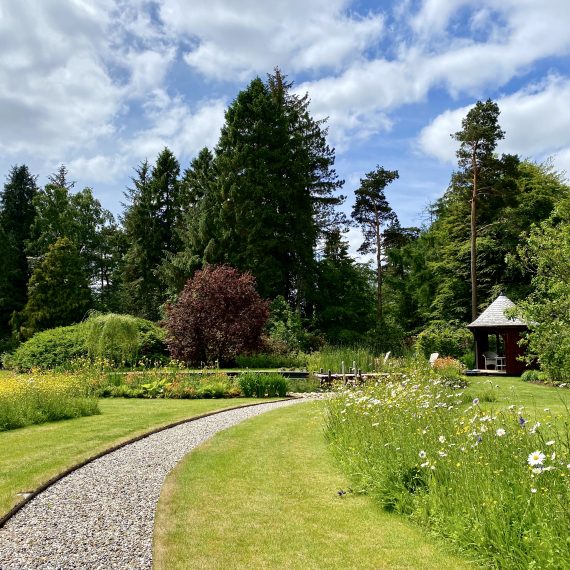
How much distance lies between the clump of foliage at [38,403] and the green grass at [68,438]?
0.86 feet

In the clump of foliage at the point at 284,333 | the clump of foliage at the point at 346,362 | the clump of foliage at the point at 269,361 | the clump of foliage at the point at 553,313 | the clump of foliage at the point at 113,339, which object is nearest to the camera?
the clump of foliage at the point at 553,313

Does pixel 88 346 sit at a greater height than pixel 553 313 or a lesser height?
lesser

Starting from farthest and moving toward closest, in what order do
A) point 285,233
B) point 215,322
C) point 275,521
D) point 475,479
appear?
1. point 285,233
2. point 215,322
3. point 275,521
4. point 475,479

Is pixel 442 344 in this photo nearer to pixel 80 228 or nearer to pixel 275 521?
pixel 275 521

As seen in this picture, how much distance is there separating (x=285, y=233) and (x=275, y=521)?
24227 millimetres

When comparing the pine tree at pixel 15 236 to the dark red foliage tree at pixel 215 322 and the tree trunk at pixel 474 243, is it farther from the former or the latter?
the tree trunk at pixel 474 243

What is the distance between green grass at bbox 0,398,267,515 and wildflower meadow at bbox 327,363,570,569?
332 centimetres

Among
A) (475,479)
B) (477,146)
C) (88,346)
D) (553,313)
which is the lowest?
(475,479)

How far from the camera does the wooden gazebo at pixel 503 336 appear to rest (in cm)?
2064

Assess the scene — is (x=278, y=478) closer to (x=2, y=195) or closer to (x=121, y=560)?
(x=121, y=560)

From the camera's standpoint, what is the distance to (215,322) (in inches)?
720

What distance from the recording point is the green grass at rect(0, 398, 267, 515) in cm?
557

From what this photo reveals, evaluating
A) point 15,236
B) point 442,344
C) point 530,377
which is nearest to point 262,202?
point 442,344

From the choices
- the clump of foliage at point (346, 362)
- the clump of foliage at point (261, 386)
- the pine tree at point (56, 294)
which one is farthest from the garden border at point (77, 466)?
the pine tree at point (56, 294)
